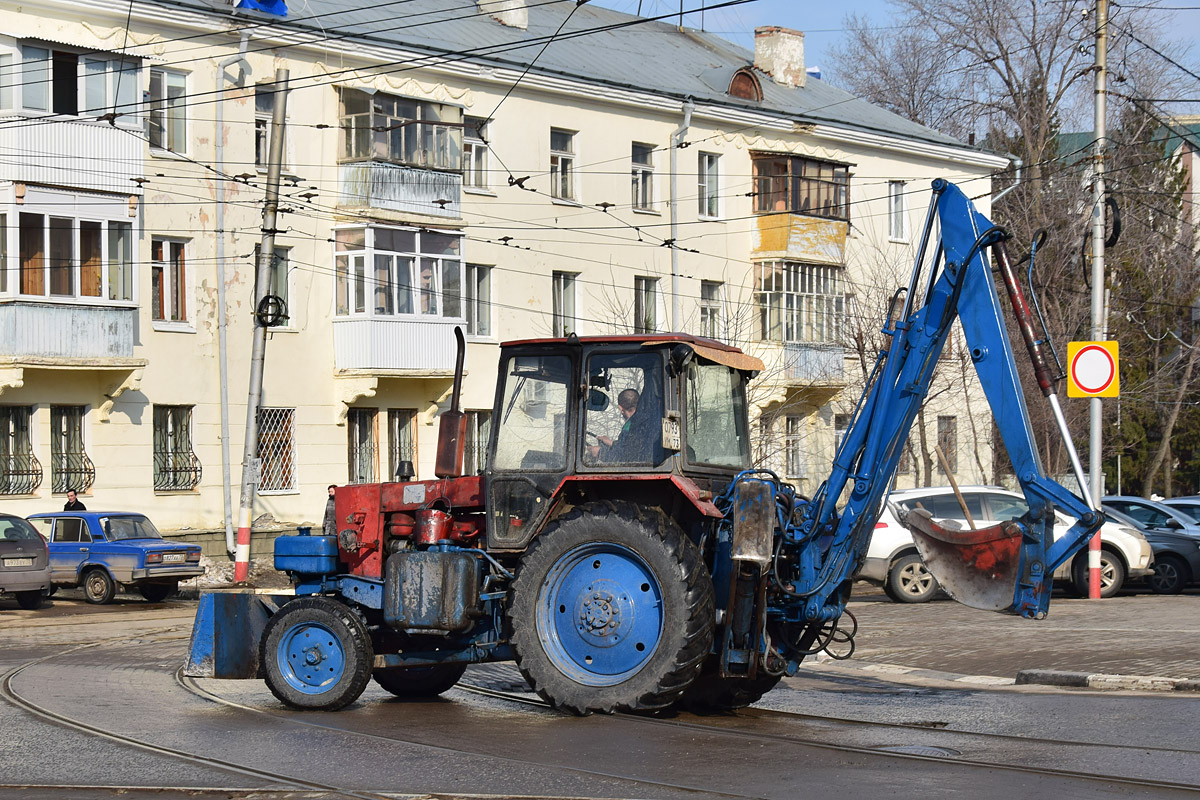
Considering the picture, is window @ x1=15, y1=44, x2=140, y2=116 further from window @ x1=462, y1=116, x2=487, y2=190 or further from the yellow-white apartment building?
window @ x1=462, y1=116, x2=487, y2=190

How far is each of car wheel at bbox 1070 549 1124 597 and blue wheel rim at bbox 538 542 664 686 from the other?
1380 cm

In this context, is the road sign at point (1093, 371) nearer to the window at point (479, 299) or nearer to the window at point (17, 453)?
the window at point (479, 299)

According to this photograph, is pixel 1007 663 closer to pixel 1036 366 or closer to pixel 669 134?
pixel 1036 366

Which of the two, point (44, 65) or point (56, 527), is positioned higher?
point (44, 65)

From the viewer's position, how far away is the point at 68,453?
28.2 meters

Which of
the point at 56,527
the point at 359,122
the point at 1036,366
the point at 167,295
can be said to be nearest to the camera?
the point at 1036,366

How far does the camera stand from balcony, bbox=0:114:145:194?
26672 millimetres

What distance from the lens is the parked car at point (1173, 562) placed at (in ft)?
78.0

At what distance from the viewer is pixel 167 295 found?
29.8 metres

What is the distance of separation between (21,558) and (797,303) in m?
22.3

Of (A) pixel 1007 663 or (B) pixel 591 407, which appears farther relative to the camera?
(A) pixel 1007 663

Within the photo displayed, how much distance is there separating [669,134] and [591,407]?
1128 inches

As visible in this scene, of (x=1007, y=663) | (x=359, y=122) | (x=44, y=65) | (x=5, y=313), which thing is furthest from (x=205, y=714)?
(x=359, y=122)

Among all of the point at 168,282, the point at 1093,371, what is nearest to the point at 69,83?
the point at 168,282
